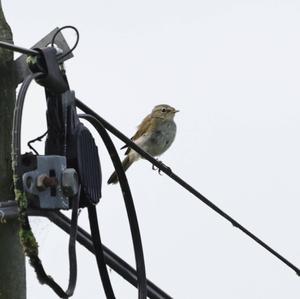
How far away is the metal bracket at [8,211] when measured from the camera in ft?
18.5

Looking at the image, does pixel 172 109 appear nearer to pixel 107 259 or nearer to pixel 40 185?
pixel 107 259

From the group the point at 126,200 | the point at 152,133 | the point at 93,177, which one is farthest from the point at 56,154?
the point at 152,133

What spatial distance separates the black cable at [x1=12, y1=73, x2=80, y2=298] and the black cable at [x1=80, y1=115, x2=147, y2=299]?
0.70m

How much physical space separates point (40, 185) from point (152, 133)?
11169 mm

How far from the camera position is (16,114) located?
491cm

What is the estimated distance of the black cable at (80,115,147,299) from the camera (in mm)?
5898

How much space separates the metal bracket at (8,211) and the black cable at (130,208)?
0.61 m

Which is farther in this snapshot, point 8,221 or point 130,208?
point 130,208

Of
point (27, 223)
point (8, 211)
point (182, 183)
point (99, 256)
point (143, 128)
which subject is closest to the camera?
point (27, 223)

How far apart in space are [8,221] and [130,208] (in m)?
0.67

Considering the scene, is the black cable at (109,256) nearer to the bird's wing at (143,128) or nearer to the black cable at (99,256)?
the black cable at (99,256)

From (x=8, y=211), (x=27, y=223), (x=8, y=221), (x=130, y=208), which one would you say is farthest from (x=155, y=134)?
(x=27, y=223)

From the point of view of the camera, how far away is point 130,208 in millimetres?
5988

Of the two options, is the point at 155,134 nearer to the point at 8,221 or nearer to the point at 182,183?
the point at 182,183
